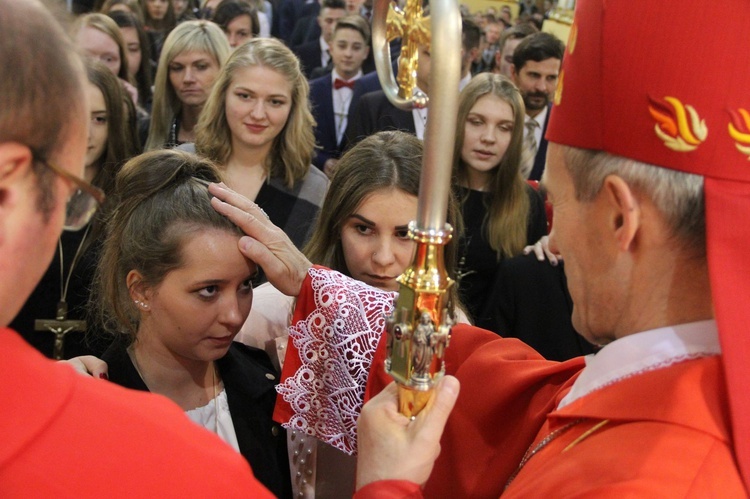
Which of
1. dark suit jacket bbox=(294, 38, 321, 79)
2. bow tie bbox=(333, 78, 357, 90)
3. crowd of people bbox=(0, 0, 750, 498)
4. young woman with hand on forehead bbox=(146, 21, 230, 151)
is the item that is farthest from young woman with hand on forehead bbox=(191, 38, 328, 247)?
dark suit jacket bbox=(294, 38, 321, 79)

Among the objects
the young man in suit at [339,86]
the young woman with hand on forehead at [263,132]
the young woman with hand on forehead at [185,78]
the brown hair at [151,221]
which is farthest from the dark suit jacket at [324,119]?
the brown hair at [151,221]

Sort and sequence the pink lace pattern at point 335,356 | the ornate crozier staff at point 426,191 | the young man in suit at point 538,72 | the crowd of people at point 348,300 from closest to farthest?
the crowd of people at point 348,300 < the ornate crozier staff at point 426,191 < the pink lace pattern at point 335,356 < the young man in suit at point 538,72

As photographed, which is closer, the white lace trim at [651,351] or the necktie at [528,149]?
the white lace trim at [651,351]

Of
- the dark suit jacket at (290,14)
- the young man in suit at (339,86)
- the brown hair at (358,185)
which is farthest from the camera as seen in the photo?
the dark suit jacket at (290,14)

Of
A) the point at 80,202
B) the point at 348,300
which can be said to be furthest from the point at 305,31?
the point at 80,202

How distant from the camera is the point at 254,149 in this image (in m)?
4.08

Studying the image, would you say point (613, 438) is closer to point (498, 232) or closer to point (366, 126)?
point (498, 232)

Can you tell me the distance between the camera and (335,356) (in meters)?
2.03

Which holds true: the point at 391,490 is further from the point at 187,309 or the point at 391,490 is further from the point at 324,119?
the point at 324,119

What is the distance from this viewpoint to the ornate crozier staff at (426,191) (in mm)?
1226

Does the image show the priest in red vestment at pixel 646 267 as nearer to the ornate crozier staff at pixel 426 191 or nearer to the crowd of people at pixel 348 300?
the crowd of people at pixel 348 300

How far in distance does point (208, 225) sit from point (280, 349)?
503 millimetres

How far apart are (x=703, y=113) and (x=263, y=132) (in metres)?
2.94

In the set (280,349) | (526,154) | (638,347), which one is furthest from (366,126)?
(638,347)
